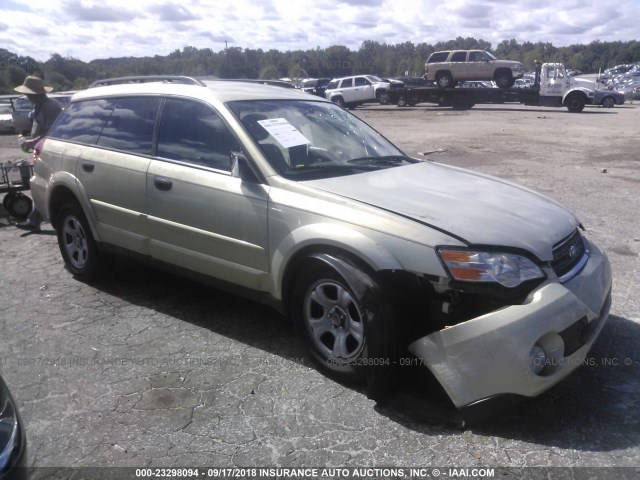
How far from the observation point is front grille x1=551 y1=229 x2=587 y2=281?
3205 millimetres

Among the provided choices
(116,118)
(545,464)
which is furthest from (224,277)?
(545,464)

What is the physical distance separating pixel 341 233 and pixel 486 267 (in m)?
0.80

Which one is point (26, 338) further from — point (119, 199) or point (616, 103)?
point (616, 103)

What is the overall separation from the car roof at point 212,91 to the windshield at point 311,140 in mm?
102

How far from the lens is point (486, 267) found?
2961 millimetres

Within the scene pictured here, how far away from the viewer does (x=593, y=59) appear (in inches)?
4439

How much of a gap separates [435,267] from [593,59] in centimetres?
12615

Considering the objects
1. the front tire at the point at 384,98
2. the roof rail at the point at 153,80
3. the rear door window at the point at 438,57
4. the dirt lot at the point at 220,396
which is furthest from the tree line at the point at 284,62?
the front tire at the point at 384,98

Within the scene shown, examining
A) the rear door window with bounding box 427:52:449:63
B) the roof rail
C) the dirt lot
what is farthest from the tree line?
the rear door window with bounding box 427:52:449:63

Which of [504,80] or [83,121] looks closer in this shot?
[83,121]

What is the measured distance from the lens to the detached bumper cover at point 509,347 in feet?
9.31

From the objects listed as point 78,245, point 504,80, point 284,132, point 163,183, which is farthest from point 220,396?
point 504,80

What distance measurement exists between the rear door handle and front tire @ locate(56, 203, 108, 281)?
3.64ft

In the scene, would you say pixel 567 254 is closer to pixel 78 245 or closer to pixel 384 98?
pixel 78 245
